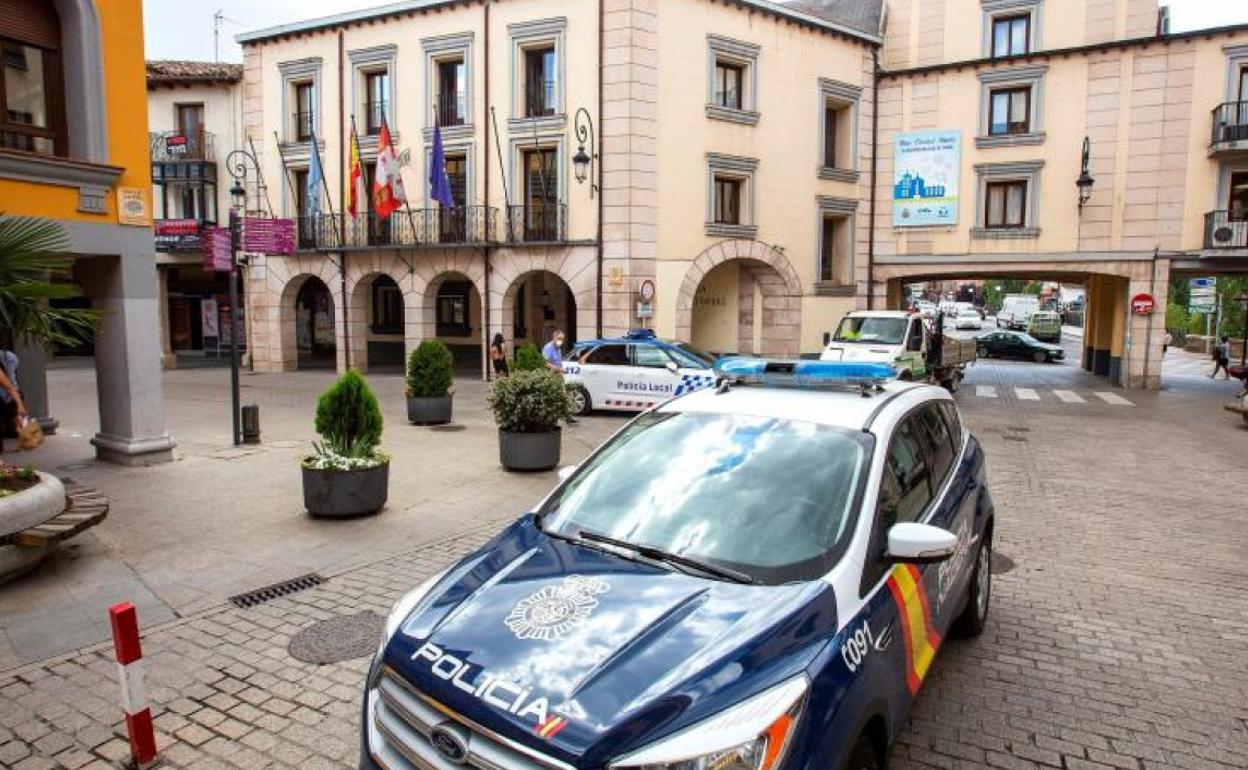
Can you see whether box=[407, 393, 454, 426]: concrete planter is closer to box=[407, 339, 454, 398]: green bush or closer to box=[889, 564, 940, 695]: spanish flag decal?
box=[407, 339, 454, 398]: green bush

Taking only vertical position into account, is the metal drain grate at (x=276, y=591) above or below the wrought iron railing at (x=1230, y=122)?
below

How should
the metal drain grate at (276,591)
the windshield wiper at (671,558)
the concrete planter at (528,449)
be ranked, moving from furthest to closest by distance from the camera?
the concrete planter at (528,449) < the metal drain grate at (276,591) < the windshield wiper at (671,558)

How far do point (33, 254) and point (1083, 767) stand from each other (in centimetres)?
737

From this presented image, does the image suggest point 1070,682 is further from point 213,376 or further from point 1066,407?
point 213,376

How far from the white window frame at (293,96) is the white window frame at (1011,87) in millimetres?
19673

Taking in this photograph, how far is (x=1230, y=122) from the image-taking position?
20.8 metres

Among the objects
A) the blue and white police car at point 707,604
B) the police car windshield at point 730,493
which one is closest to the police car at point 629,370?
the blue and white police car at point 707,604

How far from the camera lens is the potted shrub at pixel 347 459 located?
7.49 metres

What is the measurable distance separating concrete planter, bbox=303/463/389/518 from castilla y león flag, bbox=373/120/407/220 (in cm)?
1425

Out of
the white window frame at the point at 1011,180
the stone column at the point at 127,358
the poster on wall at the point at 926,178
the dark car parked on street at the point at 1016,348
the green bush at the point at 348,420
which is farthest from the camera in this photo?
the dark car parked on street at the point at 1016,348

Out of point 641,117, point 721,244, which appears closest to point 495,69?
point 641,117

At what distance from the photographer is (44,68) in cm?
895

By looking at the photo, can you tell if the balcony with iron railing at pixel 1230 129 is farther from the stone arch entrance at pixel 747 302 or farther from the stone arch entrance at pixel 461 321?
the stone arch entrance at pixel 461 321

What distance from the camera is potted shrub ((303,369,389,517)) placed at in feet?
24.6
